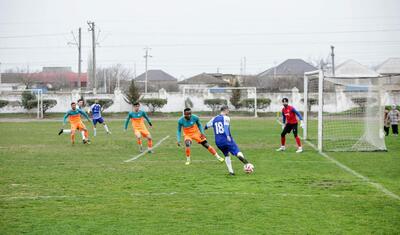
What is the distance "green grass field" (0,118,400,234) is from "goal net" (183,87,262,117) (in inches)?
1390

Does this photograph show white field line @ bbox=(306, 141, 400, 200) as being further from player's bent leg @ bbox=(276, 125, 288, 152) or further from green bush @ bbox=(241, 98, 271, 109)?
green bush @ bbox=(241, 98, 271, 109)

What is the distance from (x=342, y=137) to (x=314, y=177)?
11723mm

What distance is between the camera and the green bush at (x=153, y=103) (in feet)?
182

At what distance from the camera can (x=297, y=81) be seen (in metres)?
84.0

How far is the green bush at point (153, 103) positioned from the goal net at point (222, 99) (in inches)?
94.8

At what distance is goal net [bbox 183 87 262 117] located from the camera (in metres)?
55.0

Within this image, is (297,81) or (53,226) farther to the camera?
(297,81)

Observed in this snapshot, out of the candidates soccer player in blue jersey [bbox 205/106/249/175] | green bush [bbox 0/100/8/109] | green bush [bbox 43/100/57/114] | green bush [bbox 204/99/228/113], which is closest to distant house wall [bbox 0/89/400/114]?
green bush [bbox 0/100/8/109]

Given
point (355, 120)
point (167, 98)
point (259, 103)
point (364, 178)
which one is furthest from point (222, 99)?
point (364, 178)

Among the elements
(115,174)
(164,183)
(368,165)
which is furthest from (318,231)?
(368,165)

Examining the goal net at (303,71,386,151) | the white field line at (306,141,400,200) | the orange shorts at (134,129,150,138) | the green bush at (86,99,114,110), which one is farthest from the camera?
the green bush at (86,99,114,110)

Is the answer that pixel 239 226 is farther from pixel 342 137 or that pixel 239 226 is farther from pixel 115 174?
pixel 342 137

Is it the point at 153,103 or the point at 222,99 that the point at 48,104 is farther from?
the point at 222,99

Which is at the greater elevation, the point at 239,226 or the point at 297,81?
the point at 297,81
